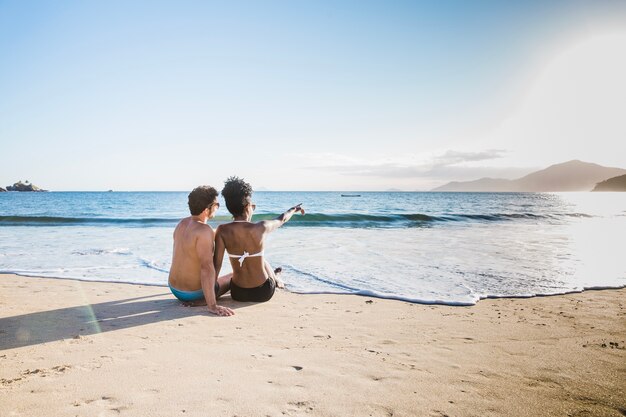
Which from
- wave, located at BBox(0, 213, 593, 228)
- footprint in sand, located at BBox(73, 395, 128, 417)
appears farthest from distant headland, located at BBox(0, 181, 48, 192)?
footprint in sand, located at BBox(73, 395, 128, 417)

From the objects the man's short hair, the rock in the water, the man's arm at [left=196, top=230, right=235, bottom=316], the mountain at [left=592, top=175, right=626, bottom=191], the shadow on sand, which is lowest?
the shadow on sand

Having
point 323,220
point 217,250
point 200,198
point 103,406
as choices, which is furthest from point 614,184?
point 103,406

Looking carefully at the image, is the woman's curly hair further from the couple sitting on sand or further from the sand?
the sand

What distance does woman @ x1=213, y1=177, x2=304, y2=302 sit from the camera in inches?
189

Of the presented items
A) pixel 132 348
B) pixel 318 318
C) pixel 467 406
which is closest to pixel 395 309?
pixel 318 318

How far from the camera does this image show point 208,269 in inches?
179

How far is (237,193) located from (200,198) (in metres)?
0.50

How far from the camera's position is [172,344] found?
136 inches

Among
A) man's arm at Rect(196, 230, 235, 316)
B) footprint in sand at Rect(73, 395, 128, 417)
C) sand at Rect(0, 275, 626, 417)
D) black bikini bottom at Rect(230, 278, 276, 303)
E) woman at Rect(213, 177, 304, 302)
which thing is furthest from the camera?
black bikini bottom at Rect(230, 278, 276, 303)

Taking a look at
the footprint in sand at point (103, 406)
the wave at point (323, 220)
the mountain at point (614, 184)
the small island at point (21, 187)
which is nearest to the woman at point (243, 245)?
the footprint in sand at point (103, 406)

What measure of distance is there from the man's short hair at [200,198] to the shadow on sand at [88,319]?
1383 mm

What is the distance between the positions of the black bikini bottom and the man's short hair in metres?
1.26

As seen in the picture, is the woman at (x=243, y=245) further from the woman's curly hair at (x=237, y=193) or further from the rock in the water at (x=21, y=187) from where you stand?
the rock in the water at (x=21, y=187)

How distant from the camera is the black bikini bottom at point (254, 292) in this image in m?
5.09
